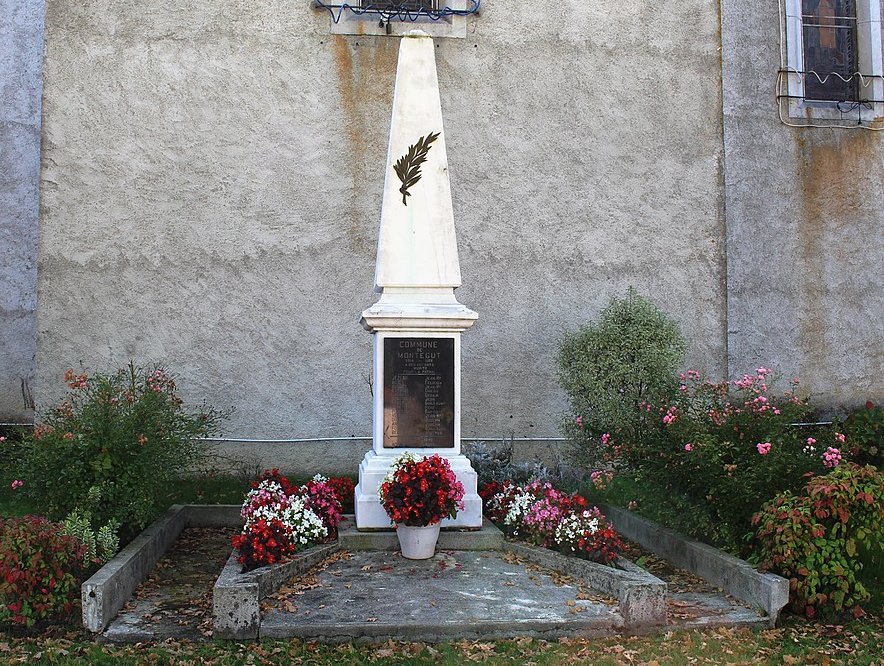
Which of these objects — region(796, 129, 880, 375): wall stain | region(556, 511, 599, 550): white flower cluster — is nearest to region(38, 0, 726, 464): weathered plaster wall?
region(796, 129, 880, 375): wall stain

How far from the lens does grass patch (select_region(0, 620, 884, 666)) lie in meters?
4.50

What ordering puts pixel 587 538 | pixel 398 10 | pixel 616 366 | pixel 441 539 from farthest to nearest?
pixel 398 10, pixel 616 366, pixel 441 539, pixel 587 538

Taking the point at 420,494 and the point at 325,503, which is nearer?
the point at 420,494

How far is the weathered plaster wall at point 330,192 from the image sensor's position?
952 cm

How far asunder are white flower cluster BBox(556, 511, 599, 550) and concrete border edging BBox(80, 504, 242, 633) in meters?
3.04

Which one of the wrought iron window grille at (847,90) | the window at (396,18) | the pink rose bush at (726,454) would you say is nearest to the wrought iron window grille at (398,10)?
the window at (396,18)

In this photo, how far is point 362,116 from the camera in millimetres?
9945

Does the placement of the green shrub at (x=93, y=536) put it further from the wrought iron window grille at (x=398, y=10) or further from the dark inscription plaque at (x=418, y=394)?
the wrought iron window grille at (x=398, y=10)

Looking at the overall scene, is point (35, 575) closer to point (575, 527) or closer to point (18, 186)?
point (575, 527)

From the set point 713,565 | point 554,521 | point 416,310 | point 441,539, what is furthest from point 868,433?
point 416,310

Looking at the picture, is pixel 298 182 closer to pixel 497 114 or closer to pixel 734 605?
pixel 497 114

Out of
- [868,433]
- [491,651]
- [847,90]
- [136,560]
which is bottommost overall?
[491,651]

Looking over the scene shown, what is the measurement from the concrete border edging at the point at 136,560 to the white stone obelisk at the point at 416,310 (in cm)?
163

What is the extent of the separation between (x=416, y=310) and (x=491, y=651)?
2959mm
